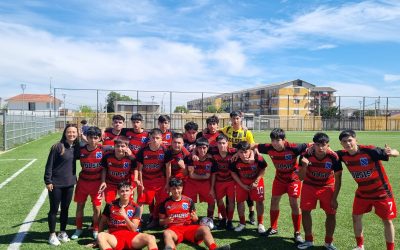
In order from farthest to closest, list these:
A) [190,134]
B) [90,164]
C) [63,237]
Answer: [190,134], [90,164], [63,237]

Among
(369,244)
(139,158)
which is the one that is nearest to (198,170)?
(139,158)

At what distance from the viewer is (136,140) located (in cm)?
714

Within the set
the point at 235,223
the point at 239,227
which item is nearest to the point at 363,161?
the point at 239,227

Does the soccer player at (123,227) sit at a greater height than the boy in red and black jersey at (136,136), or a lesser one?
lesser

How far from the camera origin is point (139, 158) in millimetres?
6172

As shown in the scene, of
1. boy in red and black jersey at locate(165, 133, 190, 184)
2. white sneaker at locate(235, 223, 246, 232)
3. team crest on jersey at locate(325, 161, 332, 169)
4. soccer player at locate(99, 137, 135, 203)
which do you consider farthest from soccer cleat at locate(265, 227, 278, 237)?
soccer player at locate(99, 137, 135, 203)

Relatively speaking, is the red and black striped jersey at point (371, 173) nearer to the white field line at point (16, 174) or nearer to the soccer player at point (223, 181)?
the soccer player at point (223, 181)

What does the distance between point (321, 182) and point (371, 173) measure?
0.72m

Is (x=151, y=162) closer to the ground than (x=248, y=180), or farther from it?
farther from it

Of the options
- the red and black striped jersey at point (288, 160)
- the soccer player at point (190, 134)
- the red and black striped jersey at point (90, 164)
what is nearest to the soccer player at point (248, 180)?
the red and black striped jersey at point (288, 160)

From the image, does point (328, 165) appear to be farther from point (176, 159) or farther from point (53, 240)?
point (53, 240)

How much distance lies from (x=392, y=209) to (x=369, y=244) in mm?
935

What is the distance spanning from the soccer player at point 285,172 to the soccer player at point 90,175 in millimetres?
2860

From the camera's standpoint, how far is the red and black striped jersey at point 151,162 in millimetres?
6202
